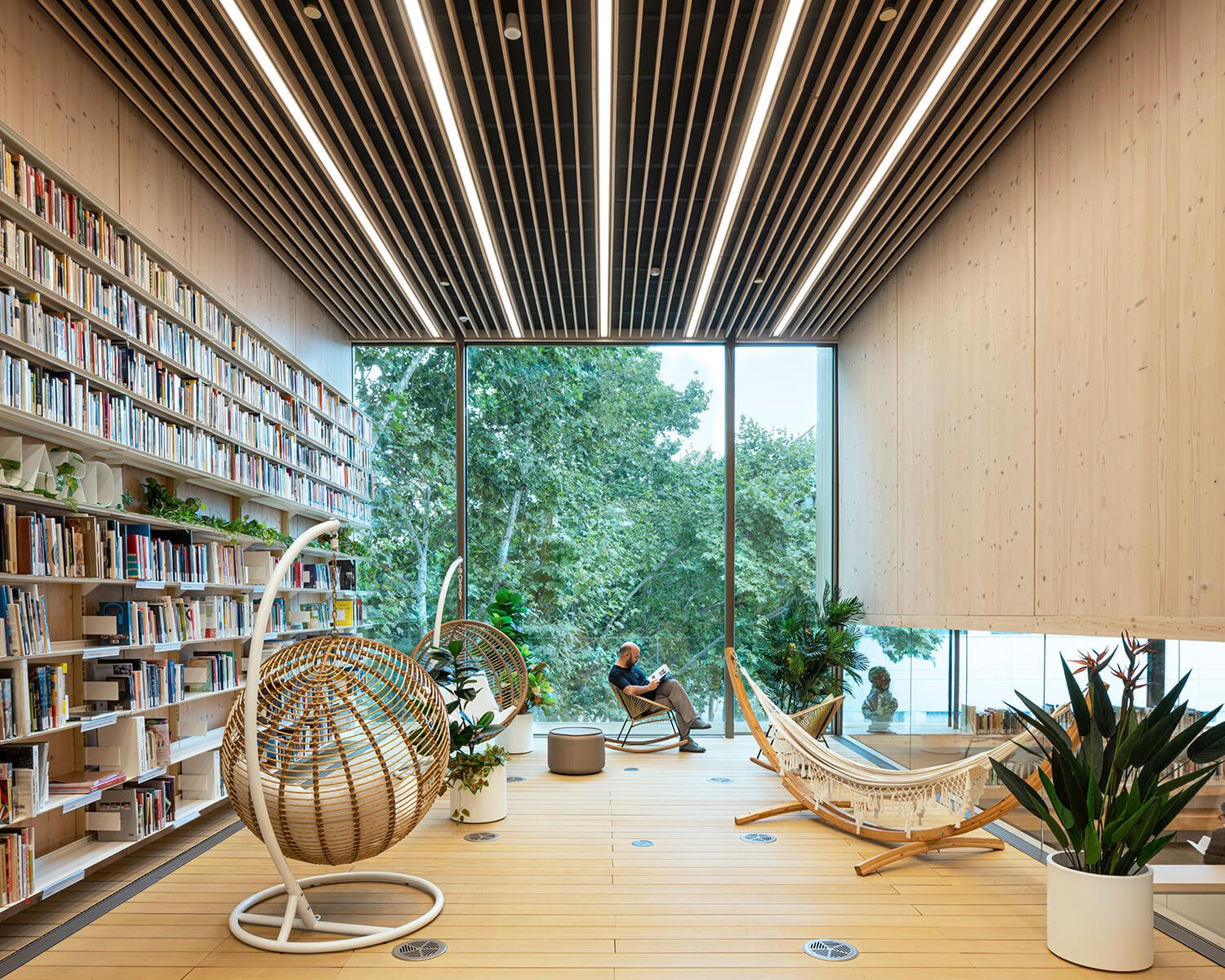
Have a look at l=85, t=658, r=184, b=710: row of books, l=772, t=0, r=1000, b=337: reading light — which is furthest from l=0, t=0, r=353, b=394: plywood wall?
l=772, t=0, r=1000, b=337: reading light

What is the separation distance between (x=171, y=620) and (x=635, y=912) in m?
2.92

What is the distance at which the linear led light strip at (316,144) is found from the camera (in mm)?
4188

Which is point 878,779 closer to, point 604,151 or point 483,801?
point 483,801

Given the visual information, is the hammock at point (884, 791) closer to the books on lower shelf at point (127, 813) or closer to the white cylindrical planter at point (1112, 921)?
the white cylindrical planter at point (1112, 921)

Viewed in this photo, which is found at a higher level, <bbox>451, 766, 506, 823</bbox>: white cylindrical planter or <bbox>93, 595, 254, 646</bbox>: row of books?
<bbox>93, 595, 254, 646</bbox>: row of books

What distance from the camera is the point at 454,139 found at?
207 inches

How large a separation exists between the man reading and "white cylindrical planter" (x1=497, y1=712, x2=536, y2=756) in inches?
34.2

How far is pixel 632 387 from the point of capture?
31.4 ft

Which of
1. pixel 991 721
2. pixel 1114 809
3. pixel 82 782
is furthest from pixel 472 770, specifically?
pixel 1114 809

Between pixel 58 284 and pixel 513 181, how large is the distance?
280cm

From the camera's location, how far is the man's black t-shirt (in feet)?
28.0

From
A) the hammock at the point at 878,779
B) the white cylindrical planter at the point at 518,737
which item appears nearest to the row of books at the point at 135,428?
the white cylindrical planter at the point at 518,737

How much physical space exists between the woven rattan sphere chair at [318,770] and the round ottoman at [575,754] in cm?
319

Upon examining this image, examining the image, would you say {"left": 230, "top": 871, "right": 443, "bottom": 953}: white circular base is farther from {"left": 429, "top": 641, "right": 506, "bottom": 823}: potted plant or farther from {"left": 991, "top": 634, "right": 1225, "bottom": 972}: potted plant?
{"left": 991, "top": 634, "right": 1225, "bottom": 972}: potted plant
